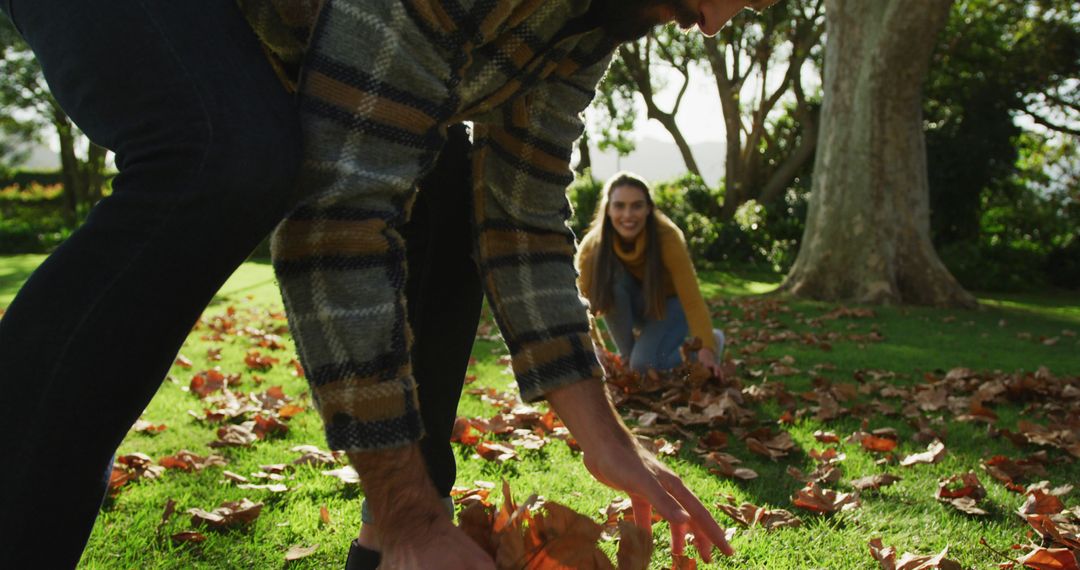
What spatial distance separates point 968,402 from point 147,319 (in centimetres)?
460

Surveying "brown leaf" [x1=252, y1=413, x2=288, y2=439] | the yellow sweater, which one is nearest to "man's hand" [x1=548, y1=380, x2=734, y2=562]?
"brown leaf" [x1=252, y1=413, x2=288, y2=439]

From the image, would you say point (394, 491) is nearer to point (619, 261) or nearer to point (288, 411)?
point (288, 411)

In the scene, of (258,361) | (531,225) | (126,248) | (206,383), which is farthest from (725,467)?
(258,361)

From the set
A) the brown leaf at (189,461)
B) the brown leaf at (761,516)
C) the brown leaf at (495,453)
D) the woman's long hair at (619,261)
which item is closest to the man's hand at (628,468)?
the brown leaf at (761,516)

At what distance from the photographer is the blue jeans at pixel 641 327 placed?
5508 millimetres

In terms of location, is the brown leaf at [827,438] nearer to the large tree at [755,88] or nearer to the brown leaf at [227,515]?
the brown leaf at [227,515]

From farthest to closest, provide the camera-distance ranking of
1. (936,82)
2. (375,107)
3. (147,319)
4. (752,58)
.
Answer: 1. (752,58)
2. (936,82)
3. (375,107)
4. (147,319)

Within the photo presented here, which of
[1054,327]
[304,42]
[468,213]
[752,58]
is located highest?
[752,58]

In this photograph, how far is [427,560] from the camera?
1.09 meters

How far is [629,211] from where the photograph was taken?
18.4 ft

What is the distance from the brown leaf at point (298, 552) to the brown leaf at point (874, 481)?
74.0 inches

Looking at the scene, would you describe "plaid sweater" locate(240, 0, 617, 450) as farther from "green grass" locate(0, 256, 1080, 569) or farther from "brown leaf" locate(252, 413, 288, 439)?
"brown leaf" locate(252, 413, 288, 439)

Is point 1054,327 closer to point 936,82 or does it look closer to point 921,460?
point 921,460

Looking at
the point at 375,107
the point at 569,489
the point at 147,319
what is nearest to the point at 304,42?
the point at 375,107
